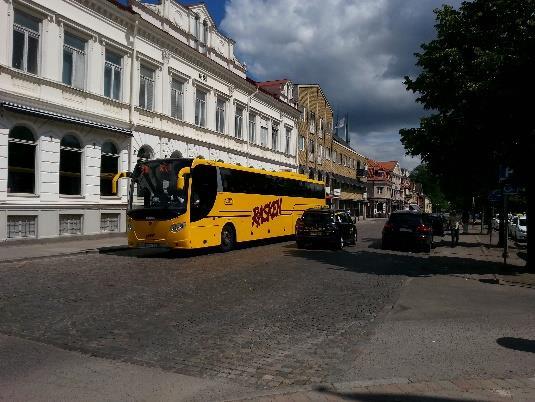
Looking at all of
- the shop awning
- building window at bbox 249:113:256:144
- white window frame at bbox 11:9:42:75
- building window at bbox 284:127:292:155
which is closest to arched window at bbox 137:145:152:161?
the shop awning

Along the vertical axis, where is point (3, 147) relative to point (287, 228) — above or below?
above

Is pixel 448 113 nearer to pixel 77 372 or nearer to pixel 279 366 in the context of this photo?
pixel 279 366

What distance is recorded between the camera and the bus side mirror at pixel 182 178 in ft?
51.5

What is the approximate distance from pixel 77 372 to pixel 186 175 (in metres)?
11.6

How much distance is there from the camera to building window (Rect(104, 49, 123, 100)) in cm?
2366

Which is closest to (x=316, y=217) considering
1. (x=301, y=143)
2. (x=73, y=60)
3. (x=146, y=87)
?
(x=146, y=87)

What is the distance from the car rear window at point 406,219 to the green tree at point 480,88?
6.27m

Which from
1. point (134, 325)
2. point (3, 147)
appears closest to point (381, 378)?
point (134, 325)

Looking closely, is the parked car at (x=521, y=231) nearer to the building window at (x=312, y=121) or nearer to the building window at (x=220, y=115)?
the building window at (x=220, y=115)

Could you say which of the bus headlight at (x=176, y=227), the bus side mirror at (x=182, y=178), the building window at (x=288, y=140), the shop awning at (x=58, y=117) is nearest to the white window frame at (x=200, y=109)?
the shop awning at (x=58, y=117)

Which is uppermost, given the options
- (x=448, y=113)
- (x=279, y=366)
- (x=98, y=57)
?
(x=98, y=57)

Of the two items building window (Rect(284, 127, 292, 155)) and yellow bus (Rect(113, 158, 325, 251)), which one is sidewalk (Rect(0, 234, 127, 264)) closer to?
yellow bus (Rect(113, 158, 325, 251))

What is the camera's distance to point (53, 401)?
443 cm

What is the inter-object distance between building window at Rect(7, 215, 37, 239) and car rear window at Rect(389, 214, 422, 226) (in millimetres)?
14624
